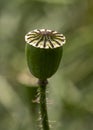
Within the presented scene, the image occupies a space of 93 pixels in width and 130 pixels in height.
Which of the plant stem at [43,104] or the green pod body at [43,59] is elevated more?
the green pod body at [43,59]

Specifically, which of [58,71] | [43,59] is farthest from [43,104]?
[58,71]

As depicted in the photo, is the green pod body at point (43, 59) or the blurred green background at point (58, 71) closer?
the green pod body at point (43, 59)

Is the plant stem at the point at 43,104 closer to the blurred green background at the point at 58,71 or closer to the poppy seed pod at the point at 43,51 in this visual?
the poppy seed pod at the point at 43,51

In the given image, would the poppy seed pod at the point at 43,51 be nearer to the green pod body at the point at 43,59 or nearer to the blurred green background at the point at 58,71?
the green pod body at the point at 43,59

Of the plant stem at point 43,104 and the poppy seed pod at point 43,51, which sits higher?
the poppy seed pod at point 43,51

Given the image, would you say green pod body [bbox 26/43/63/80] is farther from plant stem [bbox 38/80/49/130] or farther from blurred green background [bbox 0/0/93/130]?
blurred green background [bbox 0/0/93/130]

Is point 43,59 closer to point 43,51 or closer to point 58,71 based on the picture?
point 43,51

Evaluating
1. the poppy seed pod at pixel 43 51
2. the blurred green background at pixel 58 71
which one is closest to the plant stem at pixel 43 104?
the poppy seed pod at pixel 43 51
